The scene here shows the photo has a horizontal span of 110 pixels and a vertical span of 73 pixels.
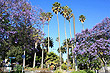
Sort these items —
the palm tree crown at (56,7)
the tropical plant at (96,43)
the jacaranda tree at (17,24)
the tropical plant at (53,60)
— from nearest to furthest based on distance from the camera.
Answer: the jacaranda tree at (17,24)
the tropical plant at (96,43)
the tropical plant at (53,60)
the palm tree crown at (56,7)

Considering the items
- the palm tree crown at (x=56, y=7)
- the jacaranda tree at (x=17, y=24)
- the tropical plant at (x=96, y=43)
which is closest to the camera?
the jacaranda tree at (x=17, y=24)

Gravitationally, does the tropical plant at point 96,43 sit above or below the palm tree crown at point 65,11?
below

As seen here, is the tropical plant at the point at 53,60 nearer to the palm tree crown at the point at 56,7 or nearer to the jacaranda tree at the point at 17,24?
the palm tree crown at the point at 56,7

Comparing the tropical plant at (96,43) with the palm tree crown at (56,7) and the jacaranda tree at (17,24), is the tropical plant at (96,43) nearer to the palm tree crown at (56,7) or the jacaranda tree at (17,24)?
the jacaranda tree at (17,24)

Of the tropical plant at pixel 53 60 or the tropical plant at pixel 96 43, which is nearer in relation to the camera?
the tropical plant at pixel 96 43

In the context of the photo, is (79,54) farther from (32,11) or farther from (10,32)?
(10,32)

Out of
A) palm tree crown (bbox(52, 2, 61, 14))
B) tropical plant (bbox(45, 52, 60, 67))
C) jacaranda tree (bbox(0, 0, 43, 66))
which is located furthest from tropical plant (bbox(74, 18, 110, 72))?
palm tree crown (bbox(52, 2, 61, 14))

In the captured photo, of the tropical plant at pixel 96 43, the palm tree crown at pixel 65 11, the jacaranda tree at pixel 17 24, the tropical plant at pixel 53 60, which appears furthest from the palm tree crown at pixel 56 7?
the jacaranda tree at pixel 17 24

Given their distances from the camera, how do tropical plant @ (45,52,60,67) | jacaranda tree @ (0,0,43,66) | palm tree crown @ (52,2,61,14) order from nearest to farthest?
jacaranda tree @ (0,0,43,66) < tropical plant @ (45,52,60,67) < palm tree crown @ (52,2,61,14)

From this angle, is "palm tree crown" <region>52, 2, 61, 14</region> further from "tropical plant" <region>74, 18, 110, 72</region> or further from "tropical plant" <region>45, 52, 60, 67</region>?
"tropical plant" <region>74, 18, 110, 72</region>

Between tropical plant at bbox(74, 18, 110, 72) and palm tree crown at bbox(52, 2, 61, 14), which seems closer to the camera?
tropical plant at bbox(74, 18, 110, 72)

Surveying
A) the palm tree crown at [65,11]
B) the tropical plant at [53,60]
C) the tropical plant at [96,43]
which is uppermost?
the palm tree crown at [65,11]

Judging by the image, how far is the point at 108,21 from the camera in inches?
683

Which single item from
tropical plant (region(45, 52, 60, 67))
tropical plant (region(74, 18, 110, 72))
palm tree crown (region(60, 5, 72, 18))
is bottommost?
tropical plant (region(45, 52, 60, 67))
